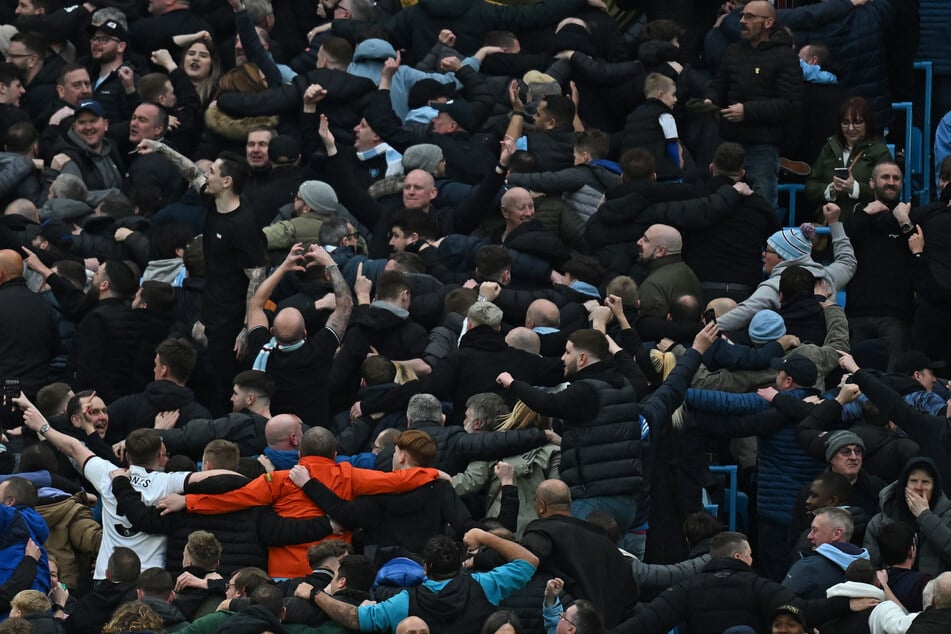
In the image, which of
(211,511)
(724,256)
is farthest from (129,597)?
(724,256)

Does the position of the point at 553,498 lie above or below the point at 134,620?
below

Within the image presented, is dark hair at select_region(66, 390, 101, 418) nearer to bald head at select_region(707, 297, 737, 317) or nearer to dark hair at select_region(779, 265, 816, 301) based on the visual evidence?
bald head at select_region(707, 297, 737, 317)

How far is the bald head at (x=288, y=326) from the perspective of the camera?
14695mm

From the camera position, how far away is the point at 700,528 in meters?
13.3

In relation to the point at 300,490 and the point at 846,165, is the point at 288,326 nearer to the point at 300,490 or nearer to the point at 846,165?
the point at 300,490

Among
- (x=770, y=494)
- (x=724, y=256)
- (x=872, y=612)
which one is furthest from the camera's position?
(x=724, y=256)

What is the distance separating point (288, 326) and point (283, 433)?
→ 141cm

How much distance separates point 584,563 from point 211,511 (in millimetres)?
2101

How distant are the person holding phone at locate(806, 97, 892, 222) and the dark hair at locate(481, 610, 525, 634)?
264 inches

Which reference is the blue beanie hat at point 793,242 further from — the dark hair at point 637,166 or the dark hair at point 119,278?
the dark hair at point 119,278

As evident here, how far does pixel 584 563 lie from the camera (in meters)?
12.3

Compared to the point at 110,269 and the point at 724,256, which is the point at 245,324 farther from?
the point at 724,256

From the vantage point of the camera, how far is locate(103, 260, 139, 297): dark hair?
1554cm

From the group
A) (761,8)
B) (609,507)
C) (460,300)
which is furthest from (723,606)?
(761,8)
